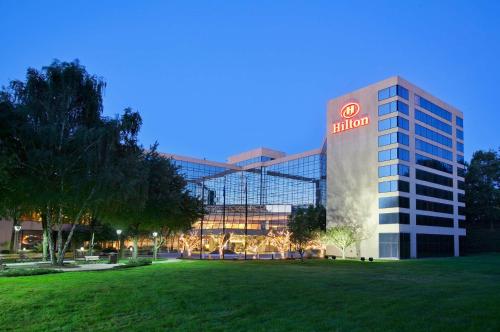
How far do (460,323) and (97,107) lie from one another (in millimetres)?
30927

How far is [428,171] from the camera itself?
261 ft

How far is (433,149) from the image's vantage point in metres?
81.6

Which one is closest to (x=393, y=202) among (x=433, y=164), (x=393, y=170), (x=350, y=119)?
(x=393, y=170)

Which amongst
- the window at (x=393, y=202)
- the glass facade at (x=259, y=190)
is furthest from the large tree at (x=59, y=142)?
the glass facade at (x=259, y=190)

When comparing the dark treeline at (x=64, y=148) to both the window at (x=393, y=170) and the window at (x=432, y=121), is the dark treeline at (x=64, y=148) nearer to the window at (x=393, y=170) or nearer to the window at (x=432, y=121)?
the window at (x=393, y=170)

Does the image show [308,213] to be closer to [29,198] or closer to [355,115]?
[355,115]

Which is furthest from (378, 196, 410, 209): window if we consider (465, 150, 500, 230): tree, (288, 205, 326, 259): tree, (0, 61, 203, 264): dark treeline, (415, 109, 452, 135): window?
(0, 61, 203, 264): dark treeline

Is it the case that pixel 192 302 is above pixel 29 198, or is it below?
below

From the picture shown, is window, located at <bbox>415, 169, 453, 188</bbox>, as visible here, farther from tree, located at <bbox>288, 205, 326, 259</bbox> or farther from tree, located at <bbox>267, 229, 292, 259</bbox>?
tree, located at <bbox>267, 229, 292, 259</bbox>

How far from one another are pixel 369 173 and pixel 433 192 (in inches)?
570

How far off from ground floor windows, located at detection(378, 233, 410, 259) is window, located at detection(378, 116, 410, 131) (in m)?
17.8

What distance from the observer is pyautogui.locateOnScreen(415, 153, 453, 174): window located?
3050 inches

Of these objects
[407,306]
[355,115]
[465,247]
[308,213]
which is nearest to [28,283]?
[407,306]

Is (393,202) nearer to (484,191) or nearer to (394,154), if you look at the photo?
(394,154)
